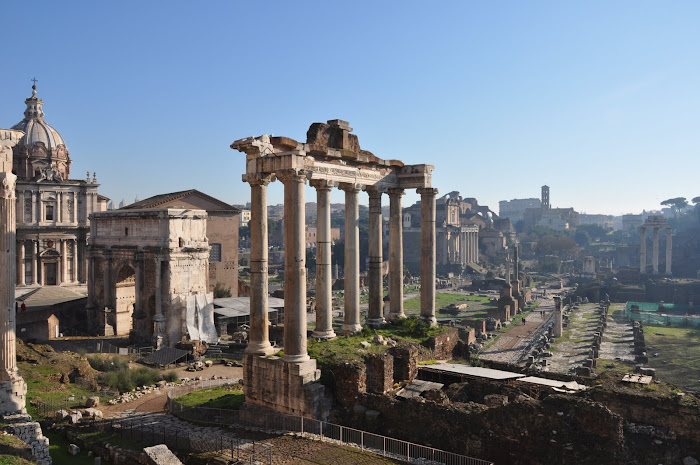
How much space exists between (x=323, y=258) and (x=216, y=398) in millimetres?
6460

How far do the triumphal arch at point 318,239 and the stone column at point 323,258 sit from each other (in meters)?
0.03

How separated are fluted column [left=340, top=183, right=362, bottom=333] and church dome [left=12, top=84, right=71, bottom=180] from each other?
1314 inches

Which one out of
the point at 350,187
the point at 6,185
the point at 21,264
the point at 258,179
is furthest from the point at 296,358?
the point at 21,264

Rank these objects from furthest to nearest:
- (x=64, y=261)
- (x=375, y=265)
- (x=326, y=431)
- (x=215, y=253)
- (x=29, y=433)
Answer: (x=215, y=253) < (x=64, y=261) < (x=375, y=265) < (x=29, y=433) < (x=326, y=431)

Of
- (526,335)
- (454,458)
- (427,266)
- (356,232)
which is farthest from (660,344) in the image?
(454,458)

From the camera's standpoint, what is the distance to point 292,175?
1560 centimetres

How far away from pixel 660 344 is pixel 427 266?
107ft

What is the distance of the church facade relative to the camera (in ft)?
140

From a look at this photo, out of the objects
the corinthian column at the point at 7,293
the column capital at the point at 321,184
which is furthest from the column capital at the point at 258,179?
the corinthian column at the point at 7,293

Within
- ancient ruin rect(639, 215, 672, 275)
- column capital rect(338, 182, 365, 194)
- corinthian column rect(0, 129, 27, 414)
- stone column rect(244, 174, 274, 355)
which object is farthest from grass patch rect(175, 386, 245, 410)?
ancient ruin rect(639, 215, 672, 275)

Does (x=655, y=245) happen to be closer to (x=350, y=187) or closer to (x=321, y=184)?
(x=350, y=187)

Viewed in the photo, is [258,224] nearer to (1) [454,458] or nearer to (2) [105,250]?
(1) [454,458]

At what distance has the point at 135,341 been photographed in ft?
117

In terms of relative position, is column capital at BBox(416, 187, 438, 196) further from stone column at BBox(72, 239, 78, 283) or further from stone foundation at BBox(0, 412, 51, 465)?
stone column at BBox(72, 239, 78, 283)
